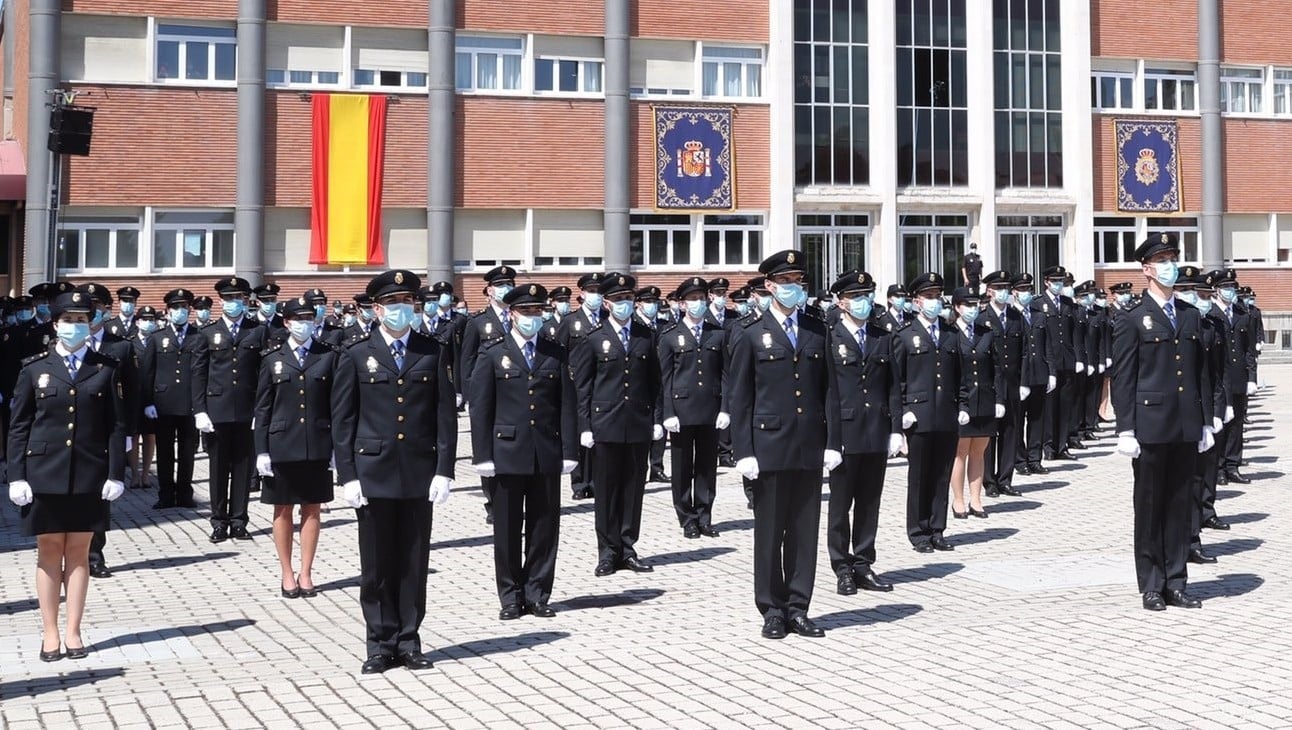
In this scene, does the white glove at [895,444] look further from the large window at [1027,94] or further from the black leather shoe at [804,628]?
the large window at [1027,94]

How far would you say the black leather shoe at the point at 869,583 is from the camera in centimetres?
1090

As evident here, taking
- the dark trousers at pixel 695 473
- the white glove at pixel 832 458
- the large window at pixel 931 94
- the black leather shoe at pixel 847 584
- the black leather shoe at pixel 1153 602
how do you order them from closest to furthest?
the white glove at pixel 832 458 → the black leather shoe at pixel 1153 602 → the black leather shoe at pixel 847 584 → the dark trousers at pixel 695 473 → the large window at pixel 931 94

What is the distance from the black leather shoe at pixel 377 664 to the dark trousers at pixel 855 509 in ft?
12.6

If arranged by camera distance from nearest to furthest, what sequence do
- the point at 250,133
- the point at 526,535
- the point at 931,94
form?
the point at 526,535, the point at 250,133, the point at 931,94

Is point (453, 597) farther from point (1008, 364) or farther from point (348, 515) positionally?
point (1008, 364)

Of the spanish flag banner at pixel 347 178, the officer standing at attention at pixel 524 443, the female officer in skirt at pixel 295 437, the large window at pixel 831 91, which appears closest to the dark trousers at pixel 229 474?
the female officer in skirt at pixel 295 437

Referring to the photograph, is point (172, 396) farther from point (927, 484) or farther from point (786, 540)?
point (786, 540)

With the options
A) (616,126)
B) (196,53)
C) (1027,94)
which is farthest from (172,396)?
(1027,94)

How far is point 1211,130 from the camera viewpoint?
136ft

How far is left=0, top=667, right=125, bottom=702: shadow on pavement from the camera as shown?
7992 millimetres

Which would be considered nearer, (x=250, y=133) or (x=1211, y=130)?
(x=250, y=133)

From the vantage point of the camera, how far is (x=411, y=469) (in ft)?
28.4

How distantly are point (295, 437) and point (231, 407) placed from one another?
10.0ft

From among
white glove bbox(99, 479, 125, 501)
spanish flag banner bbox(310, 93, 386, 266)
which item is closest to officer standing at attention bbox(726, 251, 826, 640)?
white glove bbox(99, 479, 125, 501)
